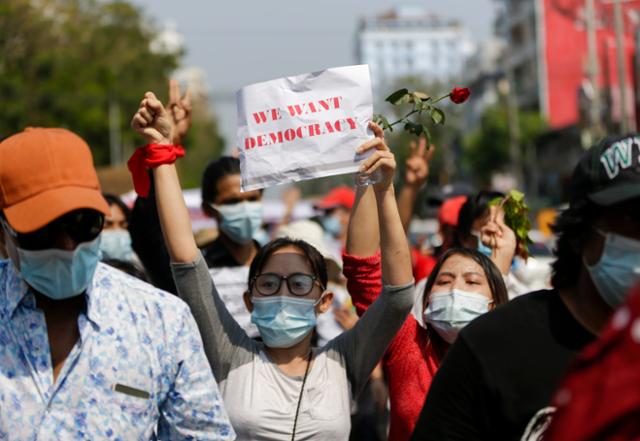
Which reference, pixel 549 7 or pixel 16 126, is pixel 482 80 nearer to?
pixel 549 7

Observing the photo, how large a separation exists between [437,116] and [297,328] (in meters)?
0.81

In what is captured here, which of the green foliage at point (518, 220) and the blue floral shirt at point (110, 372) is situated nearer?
the blue floral shirt at point (110, 372)

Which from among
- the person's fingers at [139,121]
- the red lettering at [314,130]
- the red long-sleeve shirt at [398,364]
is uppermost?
the person's fingers at [139,121]

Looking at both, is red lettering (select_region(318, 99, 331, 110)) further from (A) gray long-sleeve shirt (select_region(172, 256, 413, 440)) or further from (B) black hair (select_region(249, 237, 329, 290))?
(A) gray long-sleeve shirt (select_region(172, 256, 413, 440))

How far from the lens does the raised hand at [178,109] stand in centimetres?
450

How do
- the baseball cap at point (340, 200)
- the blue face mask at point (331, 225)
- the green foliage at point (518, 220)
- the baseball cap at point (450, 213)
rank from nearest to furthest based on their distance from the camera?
the green foliage at point (518, 220)
the baseball cap at point (450, 213)
the baseball cap at point (340, 200)
the blue face mask at point (331, 225)

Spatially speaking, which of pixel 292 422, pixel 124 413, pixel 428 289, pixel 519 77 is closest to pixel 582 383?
pixel 124 413

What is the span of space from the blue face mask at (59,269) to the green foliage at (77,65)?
2668 cm

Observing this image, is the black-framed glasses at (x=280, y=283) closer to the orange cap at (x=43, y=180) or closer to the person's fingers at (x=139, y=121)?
the person's fingers at (x=139, y=121)

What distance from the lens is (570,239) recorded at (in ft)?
8.48

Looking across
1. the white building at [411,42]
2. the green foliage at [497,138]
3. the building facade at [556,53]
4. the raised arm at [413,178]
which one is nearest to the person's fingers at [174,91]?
the raised arm at [413,178]

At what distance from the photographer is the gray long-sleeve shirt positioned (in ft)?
12.0

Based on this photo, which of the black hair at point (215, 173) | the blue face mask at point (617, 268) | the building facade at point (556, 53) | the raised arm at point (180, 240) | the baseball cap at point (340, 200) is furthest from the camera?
the building facade at point (556, 53)

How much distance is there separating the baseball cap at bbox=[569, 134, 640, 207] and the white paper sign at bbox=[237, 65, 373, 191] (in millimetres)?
1315
